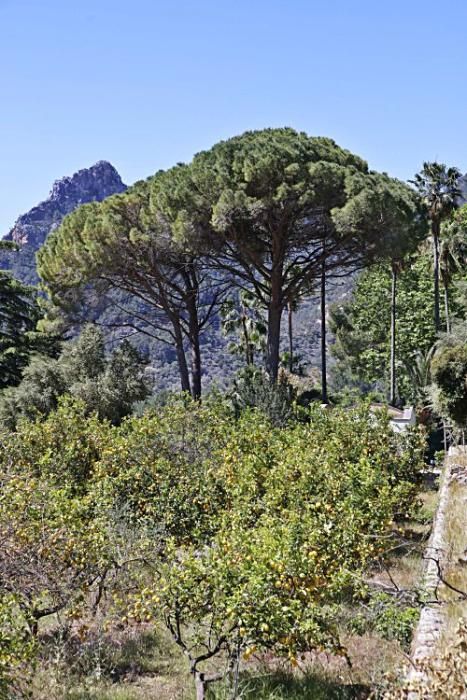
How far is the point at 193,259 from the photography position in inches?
811

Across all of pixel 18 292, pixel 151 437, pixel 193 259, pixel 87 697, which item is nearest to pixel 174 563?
pixel 87 697

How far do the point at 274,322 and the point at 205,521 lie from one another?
11616mm

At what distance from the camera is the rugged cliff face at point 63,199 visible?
121 m

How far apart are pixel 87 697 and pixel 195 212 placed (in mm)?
14856

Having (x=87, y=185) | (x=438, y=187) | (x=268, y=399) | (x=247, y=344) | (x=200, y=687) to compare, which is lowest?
(x=200, y=687)

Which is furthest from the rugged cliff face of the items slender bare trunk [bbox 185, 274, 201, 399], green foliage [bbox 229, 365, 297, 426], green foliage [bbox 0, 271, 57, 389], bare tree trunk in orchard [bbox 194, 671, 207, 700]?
bare tree trunk in orchard [bbox 194, 671, 207, 700]

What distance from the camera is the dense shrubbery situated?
203 inches

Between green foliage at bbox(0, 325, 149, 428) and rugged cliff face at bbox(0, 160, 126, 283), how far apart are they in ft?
324

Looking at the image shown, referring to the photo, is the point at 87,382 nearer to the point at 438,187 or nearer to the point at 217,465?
the point at 217,465

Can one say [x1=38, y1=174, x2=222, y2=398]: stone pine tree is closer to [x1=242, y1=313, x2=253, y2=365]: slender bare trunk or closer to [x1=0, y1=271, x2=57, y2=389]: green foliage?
[x1=0, y1=271, x2=57, y2=389]: green foliage

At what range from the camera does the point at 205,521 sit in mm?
8734

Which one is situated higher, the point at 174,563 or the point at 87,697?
the point at 174,563

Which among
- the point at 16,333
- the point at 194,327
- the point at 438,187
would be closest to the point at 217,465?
the point at 194,327

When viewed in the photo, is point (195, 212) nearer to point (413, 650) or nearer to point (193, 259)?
point (193, 259)
